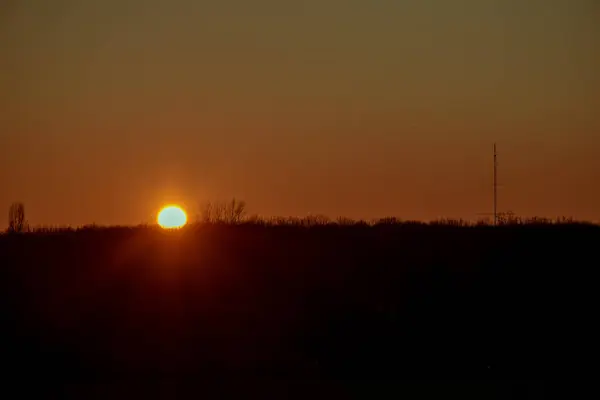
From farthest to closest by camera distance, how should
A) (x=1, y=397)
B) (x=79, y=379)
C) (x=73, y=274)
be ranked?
(x=73, y=274) → (x=79, y=379) → (x=1, y=397)

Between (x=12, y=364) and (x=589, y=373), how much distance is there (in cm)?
1139

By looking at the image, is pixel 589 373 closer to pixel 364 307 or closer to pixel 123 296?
pixel 364 307

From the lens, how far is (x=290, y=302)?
2355 cm

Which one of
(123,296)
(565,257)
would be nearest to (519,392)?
(565,257)

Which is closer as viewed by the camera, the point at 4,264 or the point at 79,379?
the point at 79,379

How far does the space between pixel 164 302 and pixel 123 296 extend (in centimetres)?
102

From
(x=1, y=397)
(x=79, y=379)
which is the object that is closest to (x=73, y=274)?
(x=79, y=379)

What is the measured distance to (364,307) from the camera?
2319 cm

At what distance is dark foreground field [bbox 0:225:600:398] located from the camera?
21094mm

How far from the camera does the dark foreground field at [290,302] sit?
21094 mm

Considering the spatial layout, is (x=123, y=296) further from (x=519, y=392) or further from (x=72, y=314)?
(x=519, y=392)

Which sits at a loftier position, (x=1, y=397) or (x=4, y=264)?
(x=4, y=264)

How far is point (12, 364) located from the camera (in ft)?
68.6

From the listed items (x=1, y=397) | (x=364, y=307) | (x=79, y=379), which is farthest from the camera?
(x=364, y=307)
